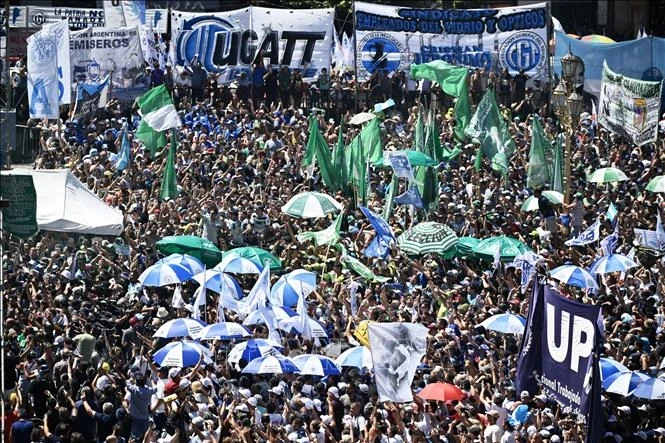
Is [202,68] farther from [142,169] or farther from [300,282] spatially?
[300,282]

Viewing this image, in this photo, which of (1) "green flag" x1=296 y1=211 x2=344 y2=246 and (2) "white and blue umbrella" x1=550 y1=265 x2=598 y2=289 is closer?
(2) "white and blue umbrella" x1=550 y1=265 x2=598 y2=289

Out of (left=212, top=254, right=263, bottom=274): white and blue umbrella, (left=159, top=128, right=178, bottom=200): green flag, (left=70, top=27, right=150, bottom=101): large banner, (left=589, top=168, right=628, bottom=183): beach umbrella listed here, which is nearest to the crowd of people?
(left=159, top=128, right=178, bottom=200): green flag

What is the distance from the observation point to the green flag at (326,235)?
25625mm

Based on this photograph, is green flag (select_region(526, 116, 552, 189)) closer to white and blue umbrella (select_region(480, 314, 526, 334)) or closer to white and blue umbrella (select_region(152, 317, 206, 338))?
white and blue umbrella (select_region(480, 314, 526, 334))

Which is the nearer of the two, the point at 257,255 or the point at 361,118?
the point at 257,255

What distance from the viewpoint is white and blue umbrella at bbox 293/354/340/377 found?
19250 mm

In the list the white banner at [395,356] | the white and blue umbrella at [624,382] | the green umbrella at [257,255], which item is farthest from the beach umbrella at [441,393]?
the green umbrella at [257,255]

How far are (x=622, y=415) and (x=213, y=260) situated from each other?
759 centimetres

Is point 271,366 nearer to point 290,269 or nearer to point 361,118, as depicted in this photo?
point 290,269

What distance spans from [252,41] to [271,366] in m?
18.7

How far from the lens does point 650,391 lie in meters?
19.2

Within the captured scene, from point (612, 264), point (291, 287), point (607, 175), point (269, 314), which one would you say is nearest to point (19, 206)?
point (269, 314)

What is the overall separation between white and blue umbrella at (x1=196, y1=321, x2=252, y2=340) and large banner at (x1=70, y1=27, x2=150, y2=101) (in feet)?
49.7

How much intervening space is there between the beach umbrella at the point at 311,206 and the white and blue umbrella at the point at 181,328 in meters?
5.70
